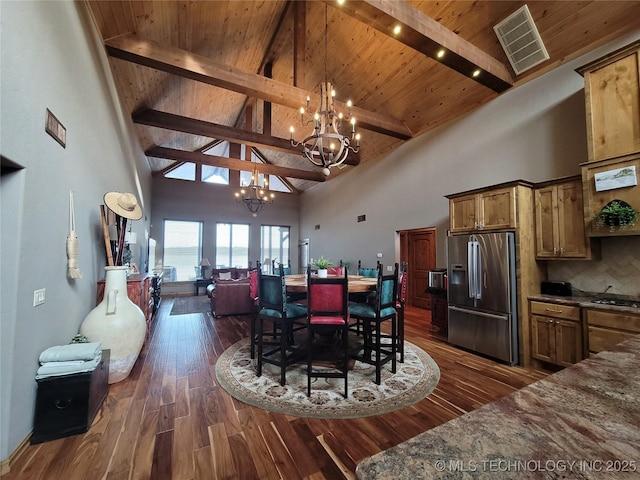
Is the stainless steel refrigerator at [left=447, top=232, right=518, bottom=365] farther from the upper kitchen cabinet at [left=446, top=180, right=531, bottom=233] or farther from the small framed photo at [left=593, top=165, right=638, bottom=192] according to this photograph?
the small framed photo at [left=593, top=165, right=638, bottom=192]

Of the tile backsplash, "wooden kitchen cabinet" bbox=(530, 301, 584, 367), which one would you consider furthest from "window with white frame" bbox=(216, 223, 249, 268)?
the tile backsplash

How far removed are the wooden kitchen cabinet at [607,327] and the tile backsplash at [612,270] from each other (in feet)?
2.12

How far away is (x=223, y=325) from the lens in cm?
500

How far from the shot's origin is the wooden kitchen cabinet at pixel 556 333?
283 centimetres

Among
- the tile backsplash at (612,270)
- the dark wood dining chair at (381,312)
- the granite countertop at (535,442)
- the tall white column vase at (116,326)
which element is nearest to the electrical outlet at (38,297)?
the tall white column vase at (116,326)

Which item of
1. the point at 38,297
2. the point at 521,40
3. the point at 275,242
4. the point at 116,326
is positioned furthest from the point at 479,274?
the point at 275,242

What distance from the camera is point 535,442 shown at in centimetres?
61

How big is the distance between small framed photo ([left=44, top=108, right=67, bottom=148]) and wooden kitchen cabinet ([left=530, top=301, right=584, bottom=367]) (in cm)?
512

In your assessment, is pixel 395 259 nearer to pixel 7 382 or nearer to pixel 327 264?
pixel 327 264

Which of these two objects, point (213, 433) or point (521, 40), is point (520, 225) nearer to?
point (521, 40)

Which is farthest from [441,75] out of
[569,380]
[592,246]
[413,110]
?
[569,380]

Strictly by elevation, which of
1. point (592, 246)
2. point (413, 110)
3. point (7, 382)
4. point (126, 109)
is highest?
point (413, 110)

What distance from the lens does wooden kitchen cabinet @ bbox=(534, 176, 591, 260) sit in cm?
303

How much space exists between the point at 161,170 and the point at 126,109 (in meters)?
4.98
